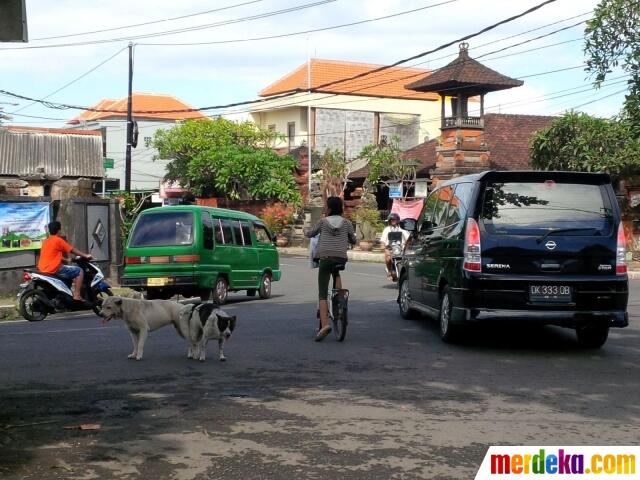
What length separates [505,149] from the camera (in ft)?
145

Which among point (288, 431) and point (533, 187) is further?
point (533, 187)

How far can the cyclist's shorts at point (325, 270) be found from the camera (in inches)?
454

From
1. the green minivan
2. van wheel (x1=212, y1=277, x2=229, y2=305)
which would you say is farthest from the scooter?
van wheel (x1=212, y1=277, x2=229, y2=305)

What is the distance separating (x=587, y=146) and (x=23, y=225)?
19603mm

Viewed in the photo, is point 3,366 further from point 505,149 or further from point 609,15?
point 505,149

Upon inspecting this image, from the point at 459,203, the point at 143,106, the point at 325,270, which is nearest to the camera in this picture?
the point at 459,203

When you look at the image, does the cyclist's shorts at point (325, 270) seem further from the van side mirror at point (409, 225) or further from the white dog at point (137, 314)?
the white dog at point (137, 314)

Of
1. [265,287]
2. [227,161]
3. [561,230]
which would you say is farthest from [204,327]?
[227,161]

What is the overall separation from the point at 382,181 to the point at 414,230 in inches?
1190

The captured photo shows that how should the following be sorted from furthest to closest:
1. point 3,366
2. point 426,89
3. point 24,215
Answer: point 426,89, point 24,215, point 3,366

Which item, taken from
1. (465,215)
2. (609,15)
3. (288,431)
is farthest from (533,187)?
(609,15)

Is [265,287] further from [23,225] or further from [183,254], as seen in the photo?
[23,225]

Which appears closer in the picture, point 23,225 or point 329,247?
point 329,247

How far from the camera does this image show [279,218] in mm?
46875
